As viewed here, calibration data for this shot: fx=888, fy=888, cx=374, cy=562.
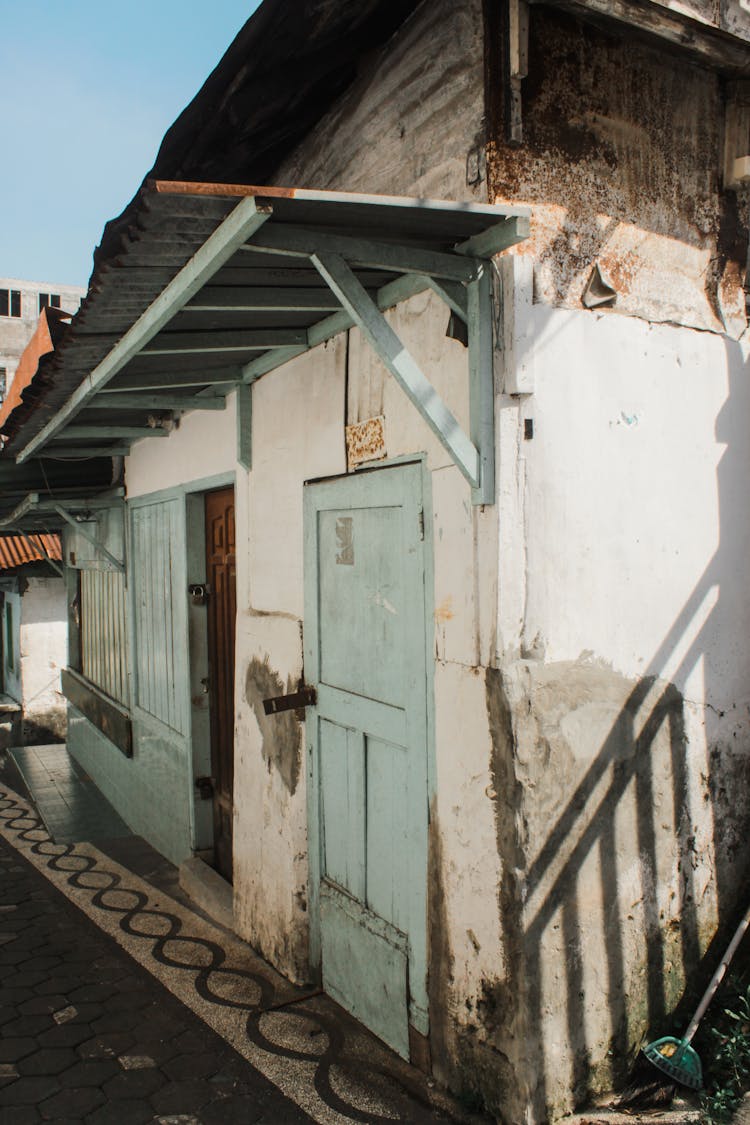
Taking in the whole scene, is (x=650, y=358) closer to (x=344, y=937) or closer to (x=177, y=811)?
(x=344, y=937)

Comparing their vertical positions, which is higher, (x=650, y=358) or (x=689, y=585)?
(x=650, y=358)

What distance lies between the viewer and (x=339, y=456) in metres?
3.87

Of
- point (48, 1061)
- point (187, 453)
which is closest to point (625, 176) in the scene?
point (187, 453)

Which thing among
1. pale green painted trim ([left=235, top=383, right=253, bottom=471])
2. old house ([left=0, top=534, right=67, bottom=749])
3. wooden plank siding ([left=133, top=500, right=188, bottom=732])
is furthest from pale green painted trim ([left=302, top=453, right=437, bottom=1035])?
old house ([left=0, top=534, right=67, bottom=749])

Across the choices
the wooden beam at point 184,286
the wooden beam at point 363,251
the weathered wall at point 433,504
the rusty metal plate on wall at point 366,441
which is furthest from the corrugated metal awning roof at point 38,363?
the wooden beam at point 363,251

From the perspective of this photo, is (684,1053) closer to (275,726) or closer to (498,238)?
(275,726)

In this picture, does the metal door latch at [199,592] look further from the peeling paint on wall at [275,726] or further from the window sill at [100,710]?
the window sill at [100,710]

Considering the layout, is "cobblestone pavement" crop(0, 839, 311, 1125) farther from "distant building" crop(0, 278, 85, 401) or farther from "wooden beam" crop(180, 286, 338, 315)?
"distant building" crop(0, 278, 85, 401)

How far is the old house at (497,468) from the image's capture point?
285 centimetres

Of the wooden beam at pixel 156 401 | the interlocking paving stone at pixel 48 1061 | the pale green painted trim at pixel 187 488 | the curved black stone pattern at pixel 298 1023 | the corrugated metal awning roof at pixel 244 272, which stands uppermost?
the corrugated metal awning roof at pixel 244 272

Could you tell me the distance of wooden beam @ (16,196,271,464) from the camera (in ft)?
7.55

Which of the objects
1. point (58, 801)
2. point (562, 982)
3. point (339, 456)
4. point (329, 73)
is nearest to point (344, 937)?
point (562, 982)

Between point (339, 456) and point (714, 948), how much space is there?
2457mm

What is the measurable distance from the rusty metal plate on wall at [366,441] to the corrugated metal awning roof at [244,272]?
441 mm
